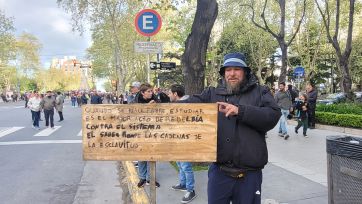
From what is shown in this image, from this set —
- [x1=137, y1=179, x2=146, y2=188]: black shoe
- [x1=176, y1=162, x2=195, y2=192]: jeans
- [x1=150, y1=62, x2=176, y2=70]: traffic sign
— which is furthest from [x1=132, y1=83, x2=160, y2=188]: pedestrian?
[x1=150, y1=62, x2=176, y2=70]: traffic sign

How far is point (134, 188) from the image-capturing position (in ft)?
20.7

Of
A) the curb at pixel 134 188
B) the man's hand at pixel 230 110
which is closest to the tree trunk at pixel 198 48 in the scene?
the curb at pixel 134 188

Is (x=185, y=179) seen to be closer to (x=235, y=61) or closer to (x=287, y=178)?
(x=287, y=178)

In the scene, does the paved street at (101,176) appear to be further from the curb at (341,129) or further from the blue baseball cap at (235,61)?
the blue baseball cap at (235,61)

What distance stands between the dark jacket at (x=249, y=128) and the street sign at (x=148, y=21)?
5400mm

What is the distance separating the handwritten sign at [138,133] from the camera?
3.52 m

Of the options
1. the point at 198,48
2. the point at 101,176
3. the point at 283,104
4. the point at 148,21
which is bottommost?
the point at 101,176

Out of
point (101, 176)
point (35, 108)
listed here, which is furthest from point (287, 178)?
point (35, 108)

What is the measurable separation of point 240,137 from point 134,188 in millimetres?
3497

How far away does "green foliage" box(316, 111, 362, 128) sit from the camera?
1298 cm

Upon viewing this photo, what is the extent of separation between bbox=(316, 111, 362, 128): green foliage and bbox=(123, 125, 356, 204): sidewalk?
3498 mm

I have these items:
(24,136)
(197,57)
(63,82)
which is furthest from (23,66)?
(197,57)

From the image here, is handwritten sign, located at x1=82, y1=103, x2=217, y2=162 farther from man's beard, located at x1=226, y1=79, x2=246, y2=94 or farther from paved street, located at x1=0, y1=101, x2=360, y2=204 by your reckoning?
paved street, located at x1=0, y1=101, x2=360, y2=204

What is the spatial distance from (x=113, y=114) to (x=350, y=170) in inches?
81.7
